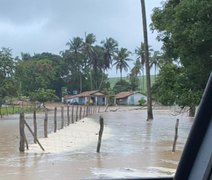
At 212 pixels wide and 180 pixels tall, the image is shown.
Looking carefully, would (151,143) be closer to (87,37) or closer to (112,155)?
(112,155)

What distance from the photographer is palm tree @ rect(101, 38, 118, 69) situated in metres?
87.5

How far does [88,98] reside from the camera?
83688 mm

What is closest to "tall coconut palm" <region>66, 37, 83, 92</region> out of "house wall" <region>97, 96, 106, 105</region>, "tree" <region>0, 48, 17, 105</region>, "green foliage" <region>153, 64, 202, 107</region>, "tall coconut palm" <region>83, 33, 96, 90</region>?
"tall coconut palm" <region>83, 33, 96, 90</region>

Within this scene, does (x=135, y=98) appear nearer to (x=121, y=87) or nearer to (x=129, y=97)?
(x=129, y=97)

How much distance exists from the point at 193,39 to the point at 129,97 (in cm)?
6886

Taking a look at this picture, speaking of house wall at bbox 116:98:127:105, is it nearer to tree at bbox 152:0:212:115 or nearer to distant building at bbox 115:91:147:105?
distant building at bbox 115:91:147:105

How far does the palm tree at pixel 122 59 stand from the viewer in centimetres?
8969

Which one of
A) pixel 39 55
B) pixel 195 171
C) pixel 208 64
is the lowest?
pixel 195 171

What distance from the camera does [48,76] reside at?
84750 mm

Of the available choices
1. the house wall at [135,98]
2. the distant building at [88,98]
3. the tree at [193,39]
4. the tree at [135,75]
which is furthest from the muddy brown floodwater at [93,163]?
the tree at [135,75]

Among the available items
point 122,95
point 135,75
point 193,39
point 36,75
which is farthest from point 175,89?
point 135,75

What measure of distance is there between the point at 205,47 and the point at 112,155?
639cm

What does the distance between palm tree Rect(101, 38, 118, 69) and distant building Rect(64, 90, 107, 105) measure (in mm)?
6149

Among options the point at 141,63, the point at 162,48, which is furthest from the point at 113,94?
Result: the point at 162,48
